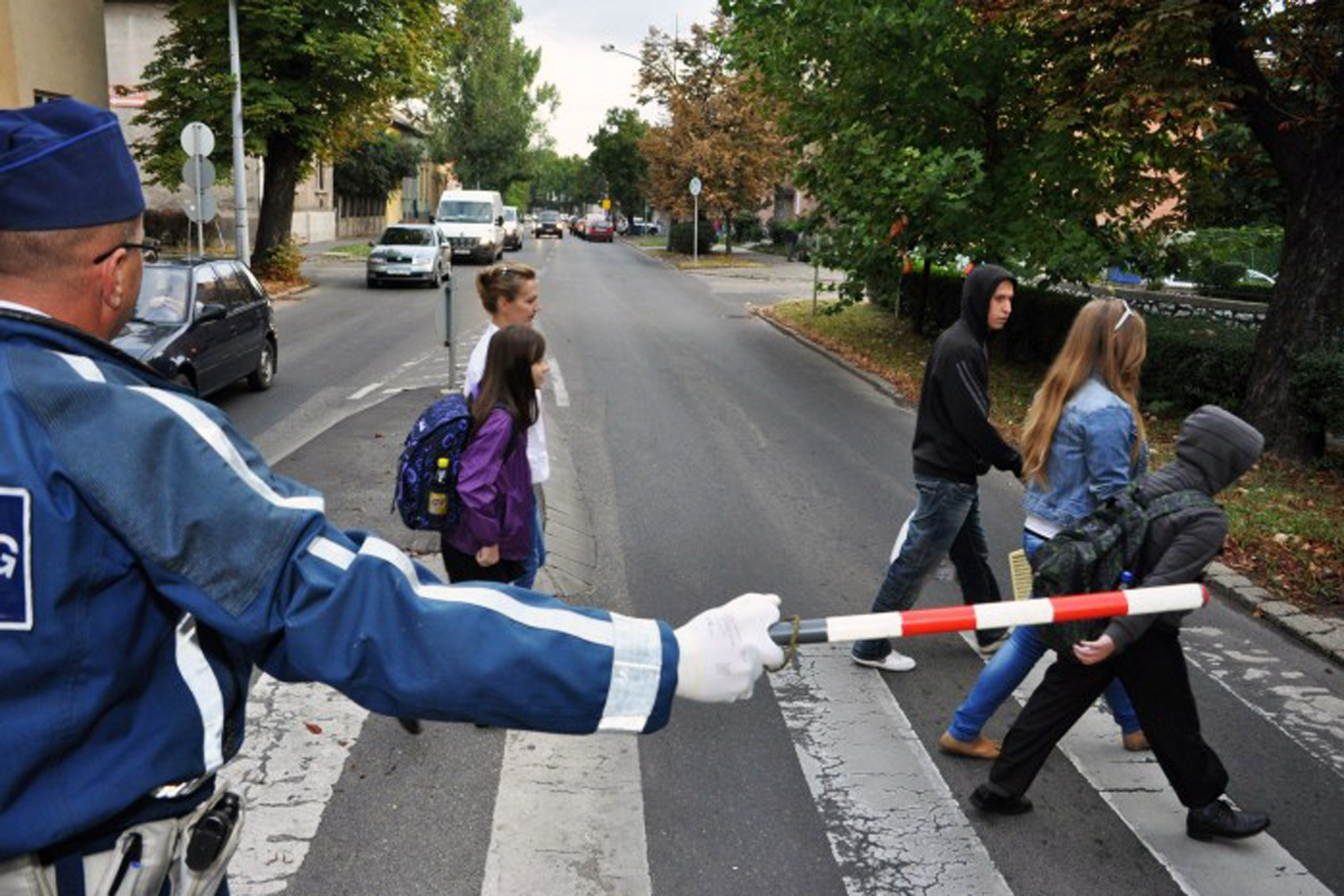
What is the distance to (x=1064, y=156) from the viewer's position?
1354 centimetres

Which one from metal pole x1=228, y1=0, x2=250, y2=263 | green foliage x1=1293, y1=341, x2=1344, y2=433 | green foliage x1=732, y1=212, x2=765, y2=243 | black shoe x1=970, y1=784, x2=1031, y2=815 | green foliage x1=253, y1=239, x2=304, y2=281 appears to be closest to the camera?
black shoe x1=970, y1=784, x2=1031, y2=815

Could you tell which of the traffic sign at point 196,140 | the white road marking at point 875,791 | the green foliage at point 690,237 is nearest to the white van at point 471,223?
the green foliage at point 690,237

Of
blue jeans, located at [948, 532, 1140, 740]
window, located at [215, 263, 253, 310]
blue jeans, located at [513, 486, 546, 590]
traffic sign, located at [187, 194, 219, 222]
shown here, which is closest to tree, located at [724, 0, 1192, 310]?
window, located at [215, 263, 253, 310]

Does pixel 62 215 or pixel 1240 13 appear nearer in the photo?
pixel 62 215

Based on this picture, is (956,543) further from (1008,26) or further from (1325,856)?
(1008,26)

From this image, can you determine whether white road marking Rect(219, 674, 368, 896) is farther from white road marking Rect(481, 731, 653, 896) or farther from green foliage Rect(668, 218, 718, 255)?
green foliage Rect(668, 218, 718, 255)

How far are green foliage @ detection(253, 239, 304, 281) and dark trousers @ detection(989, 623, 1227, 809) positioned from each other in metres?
26.4

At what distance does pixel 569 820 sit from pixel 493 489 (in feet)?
4.36

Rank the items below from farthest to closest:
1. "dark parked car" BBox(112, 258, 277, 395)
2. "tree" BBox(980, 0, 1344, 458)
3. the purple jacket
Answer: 1. "dark parked car" BBox(112, 258, 277, 395)
2. "tree" BBox(980, 0, 1344, 458)
3. the purple jacket

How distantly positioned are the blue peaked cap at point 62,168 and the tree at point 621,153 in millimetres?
78248

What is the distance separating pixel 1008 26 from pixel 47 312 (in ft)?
43.6

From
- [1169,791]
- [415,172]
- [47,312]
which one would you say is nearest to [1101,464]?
[1169,791]

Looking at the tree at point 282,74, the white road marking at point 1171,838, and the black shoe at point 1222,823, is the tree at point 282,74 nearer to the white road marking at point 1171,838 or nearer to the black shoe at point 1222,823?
the white road marking at point 1171,838

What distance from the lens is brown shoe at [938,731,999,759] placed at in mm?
4621
